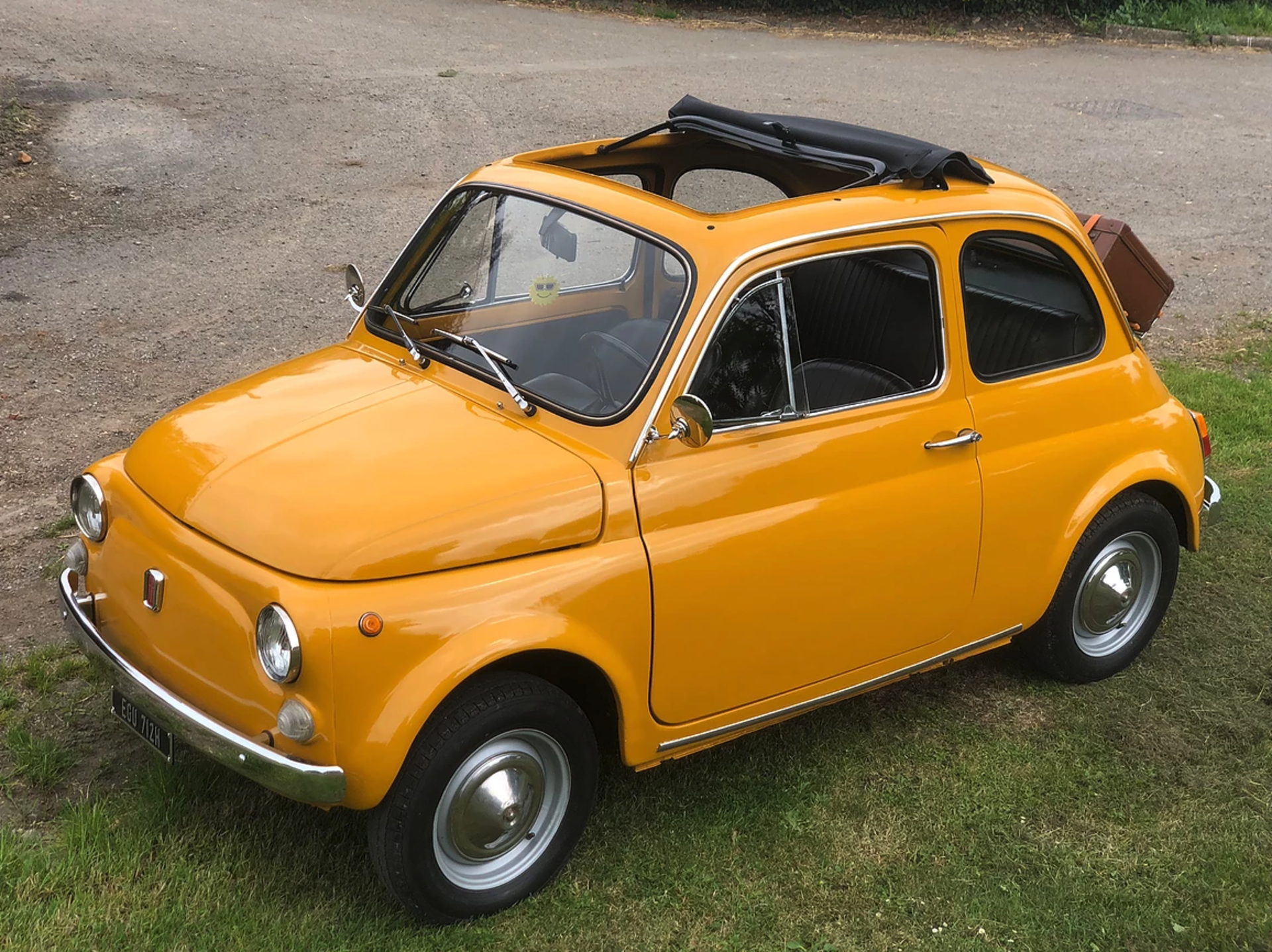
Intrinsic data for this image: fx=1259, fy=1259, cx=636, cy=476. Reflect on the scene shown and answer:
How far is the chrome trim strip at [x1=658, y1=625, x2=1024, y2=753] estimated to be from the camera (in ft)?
12.6

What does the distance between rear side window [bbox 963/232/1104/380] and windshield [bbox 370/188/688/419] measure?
1165 mm

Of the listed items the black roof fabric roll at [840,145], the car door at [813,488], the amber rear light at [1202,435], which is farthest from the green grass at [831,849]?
the black roof fabric roll at [840,145]

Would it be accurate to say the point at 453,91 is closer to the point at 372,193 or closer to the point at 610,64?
the point at 610,64

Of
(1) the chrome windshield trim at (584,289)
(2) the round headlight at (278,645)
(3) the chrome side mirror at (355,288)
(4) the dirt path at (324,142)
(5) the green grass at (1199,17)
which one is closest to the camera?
(2) the round headlight at (278,645)

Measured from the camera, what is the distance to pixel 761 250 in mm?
3775

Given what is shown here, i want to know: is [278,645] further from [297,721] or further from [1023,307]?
[1023,307]

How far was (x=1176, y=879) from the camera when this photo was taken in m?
3.88

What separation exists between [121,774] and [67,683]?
620 millimetres

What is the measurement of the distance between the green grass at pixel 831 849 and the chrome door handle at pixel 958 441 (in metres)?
1.14

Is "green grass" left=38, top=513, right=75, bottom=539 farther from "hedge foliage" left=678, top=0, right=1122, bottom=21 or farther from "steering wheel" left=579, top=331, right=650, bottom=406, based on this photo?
"hedge foliage" left=678, top=0, right=1122, bottom=21

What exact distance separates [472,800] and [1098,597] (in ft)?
8.67

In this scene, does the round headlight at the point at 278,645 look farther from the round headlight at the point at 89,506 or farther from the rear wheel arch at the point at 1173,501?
the rear wheel arch at the point at 1173,501

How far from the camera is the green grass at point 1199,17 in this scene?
16.8 m

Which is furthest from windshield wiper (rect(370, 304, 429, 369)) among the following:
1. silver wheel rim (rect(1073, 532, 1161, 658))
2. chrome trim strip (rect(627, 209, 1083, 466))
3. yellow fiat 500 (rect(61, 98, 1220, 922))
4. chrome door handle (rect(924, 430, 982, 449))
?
silver wheel rim (rect(1073, 532, 1161, 658))
